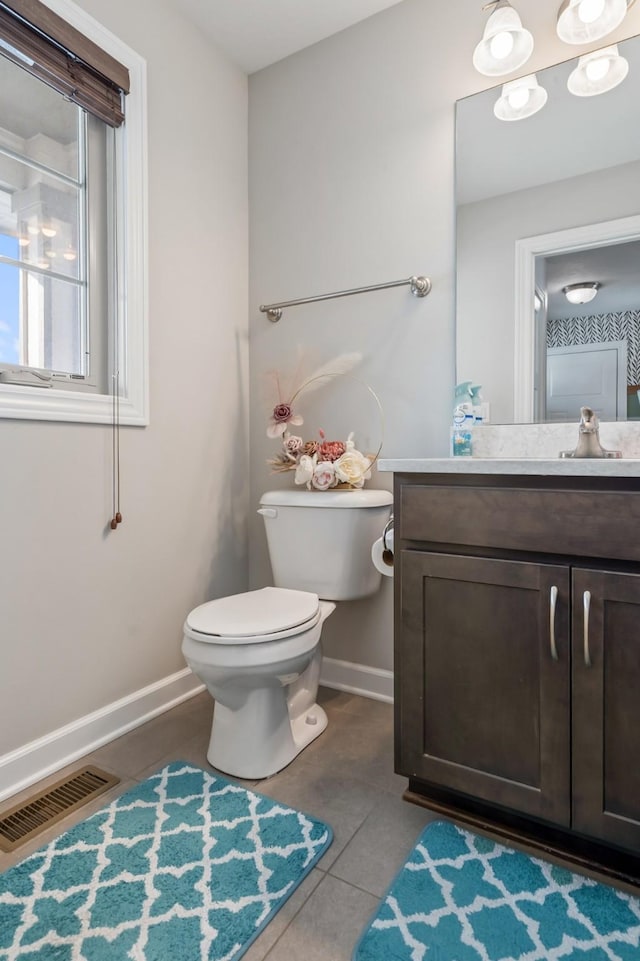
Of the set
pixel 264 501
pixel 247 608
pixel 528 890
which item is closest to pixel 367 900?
pixel 528 890

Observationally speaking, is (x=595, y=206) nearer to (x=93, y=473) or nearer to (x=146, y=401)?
(x=146, y=401)

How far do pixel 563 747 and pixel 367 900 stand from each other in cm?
51

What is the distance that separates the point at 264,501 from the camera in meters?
1.91

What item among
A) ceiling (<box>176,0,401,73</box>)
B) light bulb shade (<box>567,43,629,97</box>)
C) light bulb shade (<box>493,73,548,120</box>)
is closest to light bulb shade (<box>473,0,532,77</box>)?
light bulb shade (<box>493,73,548,120</box>)

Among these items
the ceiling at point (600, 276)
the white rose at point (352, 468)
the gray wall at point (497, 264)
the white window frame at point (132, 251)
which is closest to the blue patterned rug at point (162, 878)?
the white rose at point (352, 468)

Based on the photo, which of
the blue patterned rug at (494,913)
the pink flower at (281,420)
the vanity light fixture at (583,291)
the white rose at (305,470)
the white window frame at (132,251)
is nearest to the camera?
the blue patterned rug at (494,913)

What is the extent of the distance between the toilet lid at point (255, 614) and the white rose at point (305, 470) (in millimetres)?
386

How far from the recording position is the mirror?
155cm

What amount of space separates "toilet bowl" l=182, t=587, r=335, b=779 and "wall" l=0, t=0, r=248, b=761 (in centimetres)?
39

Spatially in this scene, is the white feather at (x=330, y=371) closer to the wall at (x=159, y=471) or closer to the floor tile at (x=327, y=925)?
the wall at (x=159, y=471)

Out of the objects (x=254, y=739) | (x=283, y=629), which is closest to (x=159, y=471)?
(x=283, y=629)

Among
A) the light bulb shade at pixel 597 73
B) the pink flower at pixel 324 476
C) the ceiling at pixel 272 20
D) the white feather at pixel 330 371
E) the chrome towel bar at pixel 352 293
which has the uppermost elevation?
the ceiling at pixel 272 20

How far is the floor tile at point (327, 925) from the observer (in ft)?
3.17

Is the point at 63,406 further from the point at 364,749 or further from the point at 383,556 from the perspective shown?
the point at 364,749
